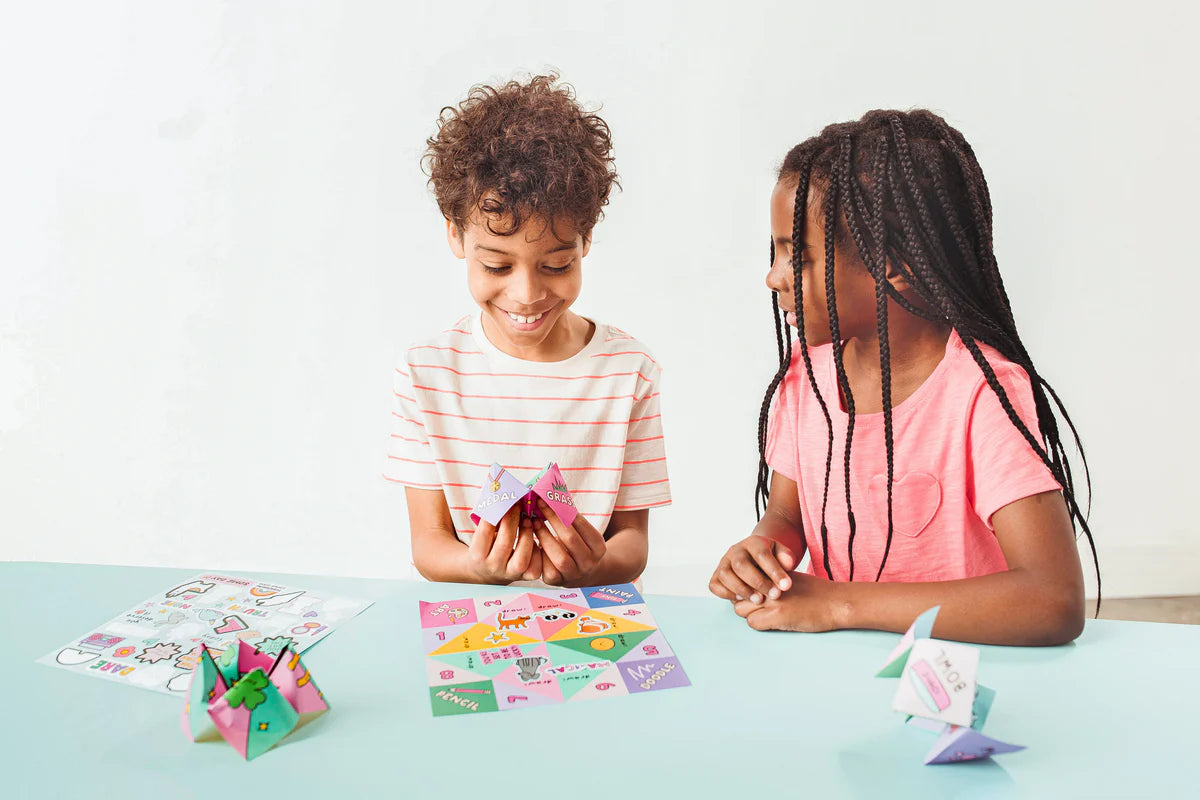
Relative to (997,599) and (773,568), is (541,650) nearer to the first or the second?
(773,568)

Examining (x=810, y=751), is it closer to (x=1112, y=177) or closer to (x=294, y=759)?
(x=294, y=759)

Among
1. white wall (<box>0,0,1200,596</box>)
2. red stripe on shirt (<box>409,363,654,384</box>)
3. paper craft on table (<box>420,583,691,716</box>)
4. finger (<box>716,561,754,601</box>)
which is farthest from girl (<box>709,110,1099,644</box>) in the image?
white wall (<box>0,0,1200,596</box>)

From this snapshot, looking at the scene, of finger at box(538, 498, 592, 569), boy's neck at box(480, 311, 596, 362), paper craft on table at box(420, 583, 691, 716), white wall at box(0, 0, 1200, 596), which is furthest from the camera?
white wall at box(0, 0, 1200, 596)

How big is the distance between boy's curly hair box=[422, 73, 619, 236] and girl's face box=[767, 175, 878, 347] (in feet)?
0.99

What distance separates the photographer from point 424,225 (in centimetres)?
246

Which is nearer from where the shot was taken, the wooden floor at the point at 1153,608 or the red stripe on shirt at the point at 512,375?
the red stripe on shirt at the point at 512,375

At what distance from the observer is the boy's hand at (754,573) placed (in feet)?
3.29

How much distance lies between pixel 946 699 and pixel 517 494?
1.72ft

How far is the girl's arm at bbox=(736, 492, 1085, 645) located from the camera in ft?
3.04

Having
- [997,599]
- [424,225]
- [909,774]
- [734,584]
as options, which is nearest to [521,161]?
[734,584]

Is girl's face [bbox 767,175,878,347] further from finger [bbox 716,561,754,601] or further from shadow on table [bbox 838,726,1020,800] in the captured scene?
shadow on table [bbox 838,726,1020,800]

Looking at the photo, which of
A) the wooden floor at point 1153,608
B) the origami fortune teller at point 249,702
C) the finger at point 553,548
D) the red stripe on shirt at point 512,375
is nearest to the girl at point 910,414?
the finger at point 553,548

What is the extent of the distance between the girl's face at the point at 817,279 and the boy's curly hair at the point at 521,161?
11.9 inches

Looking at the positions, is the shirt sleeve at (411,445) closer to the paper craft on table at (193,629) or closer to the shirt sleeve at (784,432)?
the paper craft on table at (193,629)
